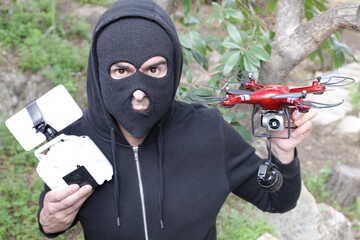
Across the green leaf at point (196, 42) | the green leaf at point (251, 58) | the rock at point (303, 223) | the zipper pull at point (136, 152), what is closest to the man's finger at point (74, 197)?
the zipper pull at point (136, 152)

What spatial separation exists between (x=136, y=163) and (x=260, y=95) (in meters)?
0.58

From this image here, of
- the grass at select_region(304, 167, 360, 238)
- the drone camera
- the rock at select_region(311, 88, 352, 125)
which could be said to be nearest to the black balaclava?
the drone camera

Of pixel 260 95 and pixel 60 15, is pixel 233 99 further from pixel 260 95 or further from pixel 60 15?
pixel 60 15

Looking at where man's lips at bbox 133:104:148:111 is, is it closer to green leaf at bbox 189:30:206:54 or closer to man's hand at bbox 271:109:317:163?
man's hand at bbox 271:109:317:163

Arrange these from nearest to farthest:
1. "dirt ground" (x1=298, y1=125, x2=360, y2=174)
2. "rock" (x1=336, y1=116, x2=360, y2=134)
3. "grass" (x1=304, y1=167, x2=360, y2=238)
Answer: "grass" (x1=304, y1=167, x2=360, y2=238) → "dirt ground" (x1=298, y1=125, x2=360, y2=174) → "rock" (x1=336, y1=116, x2=360, y2=134)

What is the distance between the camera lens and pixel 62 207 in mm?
1535

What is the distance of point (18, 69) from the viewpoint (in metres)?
4.16

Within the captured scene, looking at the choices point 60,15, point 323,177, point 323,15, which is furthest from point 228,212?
point 60,15

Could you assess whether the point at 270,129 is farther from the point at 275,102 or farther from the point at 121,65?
the point at 121,65

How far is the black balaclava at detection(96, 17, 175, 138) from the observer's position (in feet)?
4.84

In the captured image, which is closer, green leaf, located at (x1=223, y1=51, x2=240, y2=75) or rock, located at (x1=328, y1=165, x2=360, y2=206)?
green leaf, located at (x1=223, y1=51, x2=240, y2=75)

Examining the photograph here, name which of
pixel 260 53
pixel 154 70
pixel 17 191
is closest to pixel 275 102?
pixel 154 70

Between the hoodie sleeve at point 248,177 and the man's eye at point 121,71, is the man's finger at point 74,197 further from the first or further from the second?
the hoodie sleeve at point 248,177

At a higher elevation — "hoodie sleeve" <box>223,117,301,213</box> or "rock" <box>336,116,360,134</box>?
"hoodie sleeve" <box>223,117,301,213</box>
